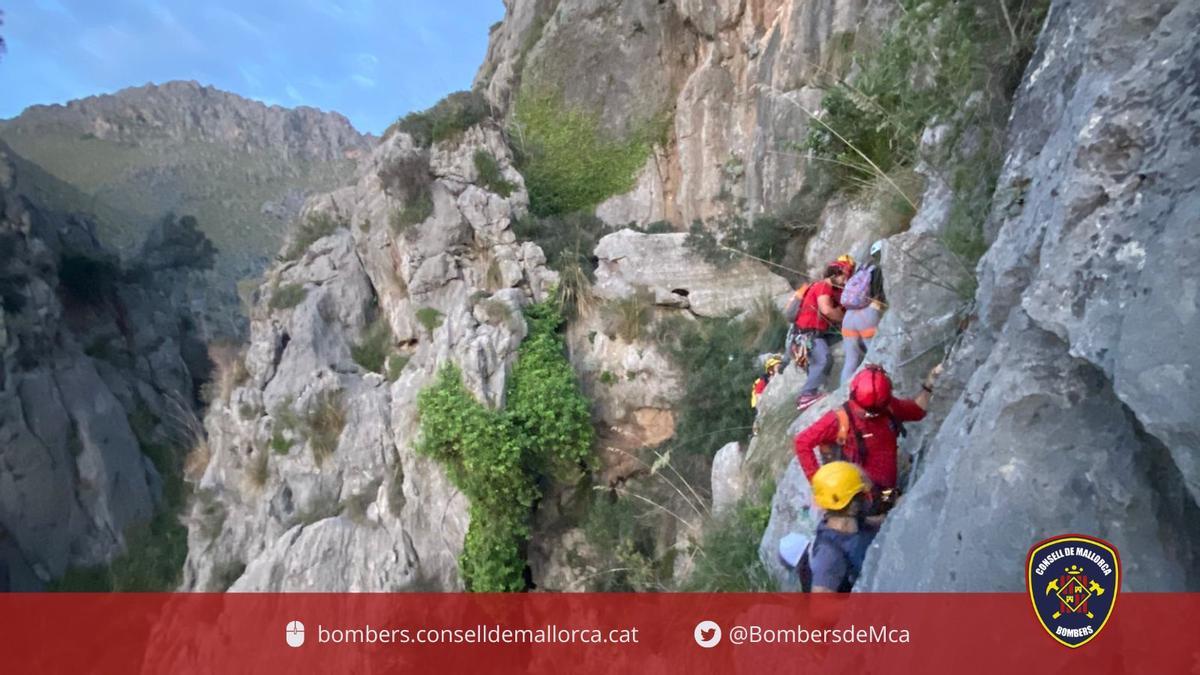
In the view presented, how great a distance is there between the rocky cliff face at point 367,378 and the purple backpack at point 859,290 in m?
5.73

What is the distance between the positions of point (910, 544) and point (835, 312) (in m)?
3.49

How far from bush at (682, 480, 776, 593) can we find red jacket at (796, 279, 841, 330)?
159cm

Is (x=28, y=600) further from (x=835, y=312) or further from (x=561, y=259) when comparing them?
(x=835, y=312)

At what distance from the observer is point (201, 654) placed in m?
11.5

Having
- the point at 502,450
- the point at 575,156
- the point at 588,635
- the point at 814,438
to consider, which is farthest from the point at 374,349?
the point at 814,438

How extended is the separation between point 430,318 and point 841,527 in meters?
9.92

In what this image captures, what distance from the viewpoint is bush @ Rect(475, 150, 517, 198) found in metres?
13.6

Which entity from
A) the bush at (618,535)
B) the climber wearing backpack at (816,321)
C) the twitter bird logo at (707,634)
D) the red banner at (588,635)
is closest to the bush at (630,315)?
the bush at (618,535)

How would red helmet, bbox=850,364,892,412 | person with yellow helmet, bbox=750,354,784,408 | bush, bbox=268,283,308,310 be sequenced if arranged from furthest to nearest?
1. bush, bbox=268,283,308,310
2. person with yellow helmet, bbox=750,354,784,408
3. red helmet, bbox=850,364,892,412

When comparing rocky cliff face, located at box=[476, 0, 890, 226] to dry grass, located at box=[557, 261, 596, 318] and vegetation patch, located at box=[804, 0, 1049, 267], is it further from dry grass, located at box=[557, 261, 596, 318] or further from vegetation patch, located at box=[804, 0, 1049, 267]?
vegetation patch, located at box=[804, 0, 1049, 267]

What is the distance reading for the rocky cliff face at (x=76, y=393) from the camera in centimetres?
1928

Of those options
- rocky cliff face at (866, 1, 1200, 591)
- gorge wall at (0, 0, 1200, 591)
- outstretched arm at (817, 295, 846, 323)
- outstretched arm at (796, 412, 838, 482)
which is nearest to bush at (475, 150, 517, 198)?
gorge wall at (0, 0, 1200, 591)

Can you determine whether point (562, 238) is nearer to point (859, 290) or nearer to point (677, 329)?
point (677, 329)

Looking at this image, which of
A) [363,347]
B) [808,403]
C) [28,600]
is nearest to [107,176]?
[28,600]
